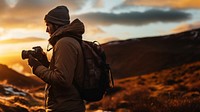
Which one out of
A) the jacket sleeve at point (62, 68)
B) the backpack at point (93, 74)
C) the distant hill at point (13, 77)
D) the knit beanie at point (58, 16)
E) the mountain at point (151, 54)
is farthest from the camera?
the mountain at point (151, 54)

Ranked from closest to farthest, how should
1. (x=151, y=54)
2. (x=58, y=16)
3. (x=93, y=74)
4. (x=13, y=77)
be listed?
(x=93, y=74), (x=58, y=16), (x=13, y=77), (x=151, y=54)

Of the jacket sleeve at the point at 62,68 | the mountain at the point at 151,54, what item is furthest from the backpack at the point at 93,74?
the mountain at the point at 151,54

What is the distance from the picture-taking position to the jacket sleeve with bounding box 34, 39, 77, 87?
16.3ft

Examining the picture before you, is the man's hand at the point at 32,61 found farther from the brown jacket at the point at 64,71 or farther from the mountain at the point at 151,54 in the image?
the mountain at the point at 151,54

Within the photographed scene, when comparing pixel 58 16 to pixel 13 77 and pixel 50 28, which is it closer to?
pixel 50 28

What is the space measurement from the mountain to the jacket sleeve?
48.5 m

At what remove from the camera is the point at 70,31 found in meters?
5.20

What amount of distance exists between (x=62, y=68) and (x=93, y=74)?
375 millimetres

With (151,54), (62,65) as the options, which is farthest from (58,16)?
(151,54)

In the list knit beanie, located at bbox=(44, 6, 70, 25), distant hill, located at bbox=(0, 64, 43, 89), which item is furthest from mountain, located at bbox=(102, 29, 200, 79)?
knit beanie, located at bbox=(44, 6, 70, 25)

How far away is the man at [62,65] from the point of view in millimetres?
5008

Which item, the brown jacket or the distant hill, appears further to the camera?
the distant hill

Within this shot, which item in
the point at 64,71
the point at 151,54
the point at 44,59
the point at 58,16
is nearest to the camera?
the point at 64,71

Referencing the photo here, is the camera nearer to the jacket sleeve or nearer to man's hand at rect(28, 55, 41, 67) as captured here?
man's hand at rect(28, 55, 41, 67)
